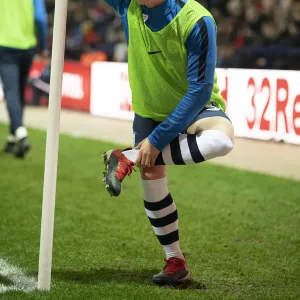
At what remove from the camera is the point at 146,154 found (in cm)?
413

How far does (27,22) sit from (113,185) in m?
5.33

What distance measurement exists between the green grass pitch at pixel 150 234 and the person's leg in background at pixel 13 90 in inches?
11.3

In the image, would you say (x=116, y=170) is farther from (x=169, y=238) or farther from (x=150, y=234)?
(x=150, y=234)

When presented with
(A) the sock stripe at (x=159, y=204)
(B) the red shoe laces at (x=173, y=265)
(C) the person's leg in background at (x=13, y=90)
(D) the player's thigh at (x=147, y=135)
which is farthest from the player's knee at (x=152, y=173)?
(C) the person's leg in background at (x=13, y=90)

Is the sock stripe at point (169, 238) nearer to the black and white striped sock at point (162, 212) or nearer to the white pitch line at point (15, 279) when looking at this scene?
the black and white striped sock at point (162, 212)

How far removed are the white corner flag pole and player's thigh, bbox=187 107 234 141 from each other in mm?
722

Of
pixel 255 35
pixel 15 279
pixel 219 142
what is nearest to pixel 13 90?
pixel 15 279

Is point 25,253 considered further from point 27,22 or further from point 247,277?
point 27,22

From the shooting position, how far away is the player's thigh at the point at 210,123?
416cm

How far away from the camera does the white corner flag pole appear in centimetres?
386

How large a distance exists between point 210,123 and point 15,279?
4.49ft

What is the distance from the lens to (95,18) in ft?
64.5

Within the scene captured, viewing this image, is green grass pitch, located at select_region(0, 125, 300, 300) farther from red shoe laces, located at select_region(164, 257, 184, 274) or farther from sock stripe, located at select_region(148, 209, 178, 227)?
sock stripe, located at select_region(148, 209, 178, 227)

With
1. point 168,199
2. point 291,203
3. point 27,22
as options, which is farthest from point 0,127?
point 168,199
